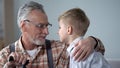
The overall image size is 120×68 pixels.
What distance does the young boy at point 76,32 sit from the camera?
1.60 metres

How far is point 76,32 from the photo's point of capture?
5.56 feet

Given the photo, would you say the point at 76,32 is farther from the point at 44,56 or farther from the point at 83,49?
the point at 44,56

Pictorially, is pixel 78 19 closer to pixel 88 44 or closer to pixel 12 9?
pixel 88 44

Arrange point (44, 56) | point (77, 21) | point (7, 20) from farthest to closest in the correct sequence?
point (7, 20) → point (77, 21) → point (44, 56)

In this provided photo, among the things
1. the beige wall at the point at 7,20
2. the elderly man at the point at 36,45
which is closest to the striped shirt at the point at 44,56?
the elderly man at the point at 36,45

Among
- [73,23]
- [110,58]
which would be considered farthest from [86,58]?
[110,58]

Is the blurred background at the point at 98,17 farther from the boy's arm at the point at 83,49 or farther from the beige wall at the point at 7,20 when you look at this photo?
the boy's arm at the point at 83,49


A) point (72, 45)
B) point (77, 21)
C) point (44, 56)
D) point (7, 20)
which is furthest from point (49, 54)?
point (7, 20)

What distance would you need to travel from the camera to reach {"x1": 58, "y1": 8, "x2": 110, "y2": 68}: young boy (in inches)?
62.9

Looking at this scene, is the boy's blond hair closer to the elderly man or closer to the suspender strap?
the elderly man

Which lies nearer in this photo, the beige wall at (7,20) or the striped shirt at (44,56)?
the striped shirt at (44,56)

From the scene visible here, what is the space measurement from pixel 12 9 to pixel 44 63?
1491 mm

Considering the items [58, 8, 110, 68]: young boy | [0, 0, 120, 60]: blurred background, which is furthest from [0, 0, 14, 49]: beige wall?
[58, 8, 110, 68]: young boy

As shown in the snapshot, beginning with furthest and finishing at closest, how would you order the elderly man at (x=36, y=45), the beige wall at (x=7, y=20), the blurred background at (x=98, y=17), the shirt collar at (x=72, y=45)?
1. the blurred background at (x=98, y=17)
2. the beige wall at (x=7, y=20)
3. the shirt collar at (x=72, y=45)
4. the elderly man at (x=36, y=45)
